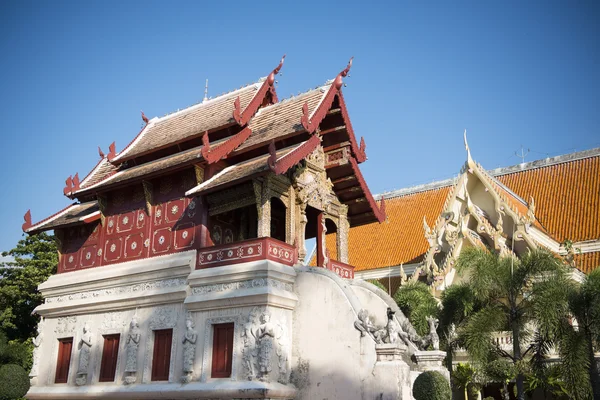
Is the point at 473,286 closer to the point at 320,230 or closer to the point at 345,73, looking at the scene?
the point at 320,230

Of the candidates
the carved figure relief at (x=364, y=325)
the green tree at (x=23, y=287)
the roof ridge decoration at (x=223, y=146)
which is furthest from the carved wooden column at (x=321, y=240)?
the green tree at (x=23, y=287)

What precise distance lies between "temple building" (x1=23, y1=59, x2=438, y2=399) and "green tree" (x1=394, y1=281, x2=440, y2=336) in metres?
2.54

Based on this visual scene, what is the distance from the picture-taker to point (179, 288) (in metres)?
13.3

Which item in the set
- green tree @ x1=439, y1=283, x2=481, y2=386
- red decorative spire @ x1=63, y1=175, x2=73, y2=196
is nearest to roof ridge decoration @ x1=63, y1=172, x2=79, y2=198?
red decorative spire @ x1=63, y1=175, x2=73, y2=196

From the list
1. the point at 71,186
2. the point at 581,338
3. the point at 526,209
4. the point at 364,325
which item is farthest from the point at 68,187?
the point at 526,209

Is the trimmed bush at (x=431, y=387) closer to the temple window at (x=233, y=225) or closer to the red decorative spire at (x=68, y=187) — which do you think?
the temple window at (x=233, y=225)

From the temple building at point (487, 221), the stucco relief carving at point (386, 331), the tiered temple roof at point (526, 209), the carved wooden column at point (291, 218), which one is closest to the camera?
the stucco relief carving at point (386, 331)

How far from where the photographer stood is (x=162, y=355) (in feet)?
44.4

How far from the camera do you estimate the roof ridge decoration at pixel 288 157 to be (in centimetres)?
1204

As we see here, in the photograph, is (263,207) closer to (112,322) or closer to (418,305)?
(112,322)

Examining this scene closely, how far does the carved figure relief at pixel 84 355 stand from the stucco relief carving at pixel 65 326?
25.5 inches

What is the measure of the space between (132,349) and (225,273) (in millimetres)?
3192

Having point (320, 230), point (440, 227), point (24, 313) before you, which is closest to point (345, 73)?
point (320, 230)

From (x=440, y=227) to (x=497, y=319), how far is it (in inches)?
326
